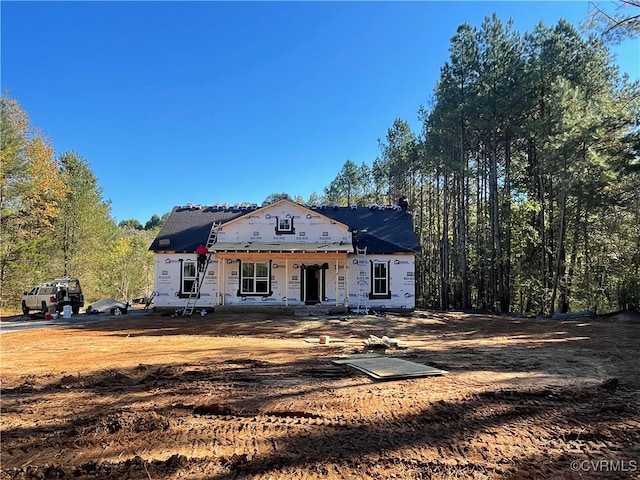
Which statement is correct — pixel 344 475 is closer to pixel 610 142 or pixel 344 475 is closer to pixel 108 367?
pixel 108 367

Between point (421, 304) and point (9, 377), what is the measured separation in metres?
29.8

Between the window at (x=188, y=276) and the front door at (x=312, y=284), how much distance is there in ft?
18.8

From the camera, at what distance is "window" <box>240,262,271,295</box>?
2080 centimetres

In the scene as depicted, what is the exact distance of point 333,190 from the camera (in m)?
56.4

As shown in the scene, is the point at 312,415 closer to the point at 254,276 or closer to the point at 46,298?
the point at 254,276

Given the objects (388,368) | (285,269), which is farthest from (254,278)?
(388,368)

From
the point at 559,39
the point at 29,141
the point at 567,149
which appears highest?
the point at 559,39

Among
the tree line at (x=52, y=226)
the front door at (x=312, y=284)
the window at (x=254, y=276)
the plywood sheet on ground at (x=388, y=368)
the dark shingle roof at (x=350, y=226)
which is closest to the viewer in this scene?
the plywood sheet on ground at (x=388, y=368)

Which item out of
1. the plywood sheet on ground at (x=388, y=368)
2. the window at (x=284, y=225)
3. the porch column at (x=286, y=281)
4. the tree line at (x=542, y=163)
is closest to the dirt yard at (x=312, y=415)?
the plywood sheet on ground at (x=388, y=368)

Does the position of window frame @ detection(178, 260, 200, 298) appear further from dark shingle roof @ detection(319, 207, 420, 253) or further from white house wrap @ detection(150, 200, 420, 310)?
dark shingle roof @ detection(319, 207, 420, 253)

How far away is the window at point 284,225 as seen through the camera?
21344mm

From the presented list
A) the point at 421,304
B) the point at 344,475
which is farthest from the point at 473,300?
the point at 344,475

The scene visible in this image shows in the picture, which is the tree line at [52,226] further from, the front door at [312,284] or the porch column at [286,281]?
the front door at [312,284]

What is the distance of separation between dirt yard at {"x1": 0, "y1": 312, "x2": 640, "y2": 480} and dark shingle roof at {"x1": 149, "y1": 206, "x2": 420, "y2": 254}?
1180 cm
